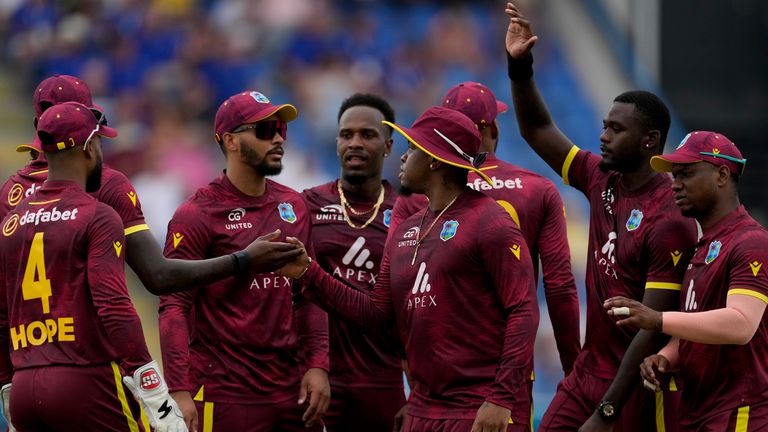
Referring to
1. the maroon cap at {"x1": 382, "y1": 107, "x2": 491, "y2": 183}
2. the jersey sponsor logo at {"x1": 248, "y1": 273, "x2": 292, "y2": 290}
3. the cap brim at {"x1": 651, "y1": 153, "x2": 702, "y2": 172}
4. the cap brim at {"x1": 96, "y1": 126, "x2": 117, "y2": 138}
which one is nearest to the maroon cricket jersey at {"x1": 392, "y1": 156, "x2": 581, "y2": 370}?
the jersey sponsor logo at {"x1": 248, "y1": 273, "x2": 292, "y2": 290}

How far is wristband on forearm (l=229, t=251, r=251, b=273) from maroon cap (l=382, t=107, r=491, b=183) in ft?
3.69

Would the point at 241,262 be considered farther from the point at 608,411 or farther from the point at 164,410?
the point at 608,411

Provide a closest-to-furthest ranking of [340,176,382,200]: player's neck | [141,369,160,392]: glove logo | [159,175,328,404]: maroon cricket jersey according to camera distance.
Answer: [141,369,160,392]: glove logo < [159,175,328,404]: maroon cricket jersey < [340,176,382,200]: player's neck

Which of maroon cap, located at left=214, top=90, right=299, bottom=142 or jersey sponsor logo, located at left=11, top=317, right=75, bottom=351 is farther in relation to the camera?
maroon cap, located at left=214, top=90, right=299, bottom=142

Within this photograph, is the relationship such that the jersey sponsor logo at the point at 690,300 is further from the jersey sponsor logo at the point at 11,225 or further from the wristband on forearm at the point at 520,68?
the jersey sponsor logo at the point at 11,225

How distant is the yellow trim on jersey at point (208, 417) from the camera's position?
313 inches

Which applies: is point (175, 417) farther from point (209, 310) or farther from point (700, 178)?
point (700, 178)

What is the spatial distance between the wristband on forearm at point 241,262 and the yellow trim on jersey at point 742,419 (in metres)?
2.78

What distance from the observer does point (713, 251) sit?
7.16 metres

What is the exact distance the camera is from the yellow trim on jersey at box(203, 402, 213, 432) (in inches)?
313

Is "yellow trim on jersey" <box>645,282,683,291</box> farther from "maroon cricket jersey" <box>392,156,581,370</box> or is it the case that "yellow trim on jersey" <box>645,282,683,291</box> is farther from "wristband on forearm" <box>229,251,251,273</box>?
"wristband on forearm" <box>229,251,251,273</box>

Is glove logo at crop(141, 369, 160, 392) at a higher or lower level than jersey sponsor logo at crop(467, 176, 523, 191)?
lower

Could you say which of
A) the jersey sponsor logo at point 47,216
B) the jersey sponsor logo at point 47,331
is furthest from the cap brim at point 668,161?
the jersey sponsor logo at point 47,331

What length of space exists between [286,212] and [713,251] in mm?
2613
